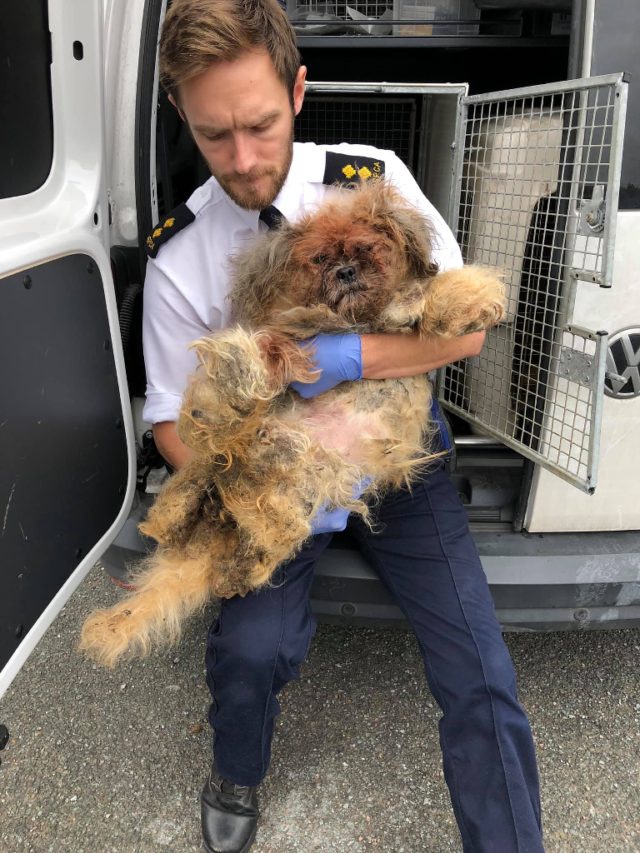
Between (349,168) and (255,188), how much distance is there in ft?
Result: 1.10

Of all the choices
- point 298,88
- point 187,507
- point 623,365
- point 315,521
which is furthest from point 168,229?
point 623,365

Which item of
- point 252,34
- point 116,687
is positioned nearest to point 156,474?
point 116,687

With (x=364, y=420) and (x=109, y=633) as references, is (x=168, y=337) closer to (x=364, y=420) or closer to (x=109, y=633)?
(x=364, y=420)

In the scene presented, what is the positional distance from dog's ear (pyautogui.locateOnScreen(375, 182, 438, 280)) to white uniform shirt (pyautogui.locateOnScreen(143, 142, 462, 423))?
0.71ft

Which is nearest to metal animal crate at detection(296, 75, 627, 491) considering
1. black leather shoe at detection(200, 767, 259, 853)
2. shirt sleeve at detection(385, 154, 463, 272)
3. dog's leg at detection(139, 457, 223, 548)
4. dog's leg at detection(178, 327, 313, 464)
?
shirt sleeve at detection(385, 154, 463, 272)

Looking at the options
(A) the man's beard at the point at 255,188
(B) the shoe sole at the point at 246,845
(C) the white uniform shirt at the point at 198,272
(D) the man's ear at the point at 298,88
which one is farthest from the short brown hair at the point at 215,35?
(B) the shoe sole at the point at 246,845

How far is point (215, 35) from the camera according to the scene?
167 cm

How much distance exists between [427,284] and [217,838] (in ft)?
5.68

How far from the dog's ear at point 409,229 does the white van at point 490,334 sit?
0.38 metres

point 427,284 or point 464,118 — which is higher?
point 464,118

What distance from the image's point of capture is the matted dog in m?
1.64

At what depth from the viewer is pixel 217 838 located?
6.54ft

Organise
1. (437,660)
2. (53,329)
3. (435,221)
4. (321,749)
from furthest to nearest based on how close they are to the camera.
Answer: (321,749) → (435,221) → (437,660) → (53,329)

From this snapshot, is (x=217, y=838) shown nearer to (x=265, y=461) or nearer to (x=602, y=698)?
(x=265, y=461)
